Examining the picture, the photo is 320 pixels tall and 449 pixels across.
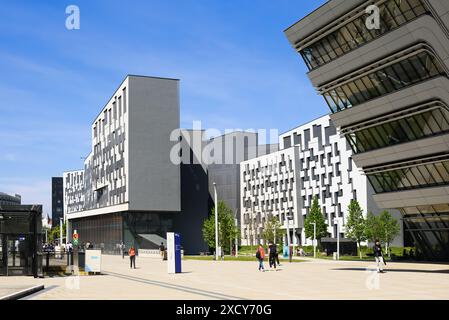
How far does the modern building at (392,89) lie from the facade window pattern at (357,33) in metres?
0.06

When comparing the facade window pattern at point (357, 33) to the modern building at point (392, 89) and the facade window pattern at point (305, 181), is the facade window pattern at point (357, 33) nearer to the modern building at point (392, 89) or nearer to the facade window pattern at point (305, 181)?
the modern building at point (392, 89)

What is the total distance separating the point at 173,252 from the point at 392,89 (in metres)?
18.3

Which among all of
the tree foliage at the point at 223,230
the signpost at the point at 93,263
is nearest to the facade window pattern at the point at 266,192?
the tree foliage at the point at 223,230

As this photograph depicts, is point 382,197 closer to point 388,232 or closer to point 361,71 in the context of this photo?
point 361,71

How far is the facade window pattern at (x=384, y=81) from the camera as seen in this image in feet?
130

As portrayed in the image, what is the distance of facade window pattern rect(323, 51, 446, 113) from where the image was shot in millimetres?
39625

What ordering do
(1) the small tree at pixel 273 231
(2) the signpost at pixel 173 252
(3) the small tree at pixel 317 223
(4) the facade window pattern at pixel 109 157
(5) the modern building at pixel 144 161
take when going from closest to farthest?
1. (2) the signpost at pixel 173 252
2. (5) the modern building at pixel 144 161
3. (4) the facade window pattern at pixel 109 157
4. (3) the small tree at pixel 317 223
5. (1) the small tree at pixel 273 231

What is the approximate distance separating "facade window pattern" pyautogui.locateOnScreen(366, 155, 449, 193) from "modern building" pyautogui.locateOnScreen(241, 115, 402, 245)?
54.7 metres

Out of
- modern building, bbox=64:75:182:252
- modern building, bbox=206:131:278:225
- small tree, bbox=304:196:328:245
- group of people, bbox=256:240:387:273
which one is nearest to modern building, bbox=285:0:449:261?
group of people, bbox=256:240:387:273

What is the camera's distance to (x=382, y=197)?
48.7 metres

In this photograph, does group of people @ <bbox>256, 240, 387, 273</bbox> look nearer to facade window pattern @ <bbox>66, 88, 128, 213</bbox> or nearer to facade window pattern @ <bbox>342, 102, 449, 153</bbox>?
facade window pattern @ <bbox>342, 102, 449, 153</bbox>
